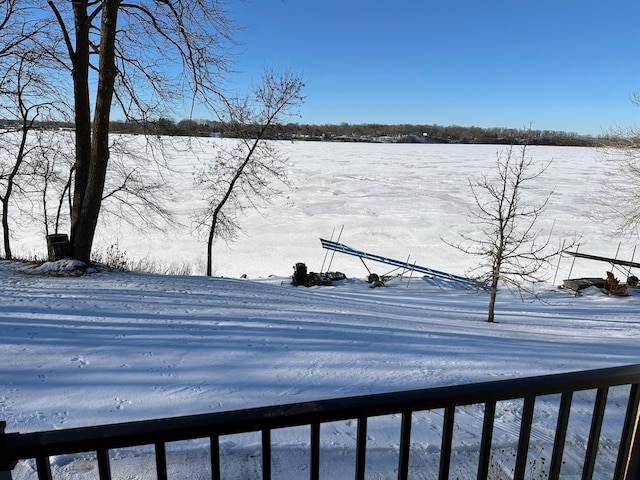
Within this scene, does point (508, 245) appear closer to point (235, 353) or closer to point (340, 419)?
point (235, 353)

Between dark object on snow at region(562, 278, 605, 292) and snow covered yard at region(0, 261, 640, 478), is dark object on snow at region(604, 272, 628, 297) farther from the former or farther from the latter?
snow covered yard at region(0, 261, 640, 478)

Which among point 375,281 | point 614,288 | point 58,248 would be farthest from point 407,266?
point 58,248

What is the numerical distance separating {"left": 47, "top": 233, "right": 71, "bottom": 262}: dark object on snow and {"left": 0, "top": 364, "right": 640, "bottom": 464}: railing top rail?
8.80 meters

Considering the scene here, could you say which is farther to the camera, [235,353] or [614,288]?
[614,288]

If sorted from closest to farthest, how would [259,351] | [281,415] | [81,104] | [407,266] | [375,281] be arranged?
1. [281,415]
2. [259,351]
3. [81,104]
4. [375,281]
5. [407,266]

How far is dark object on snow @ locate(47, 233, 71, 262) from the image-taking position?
340 inches

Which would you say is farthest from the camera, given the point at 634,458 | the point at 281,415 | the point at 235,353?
the point at 235,353

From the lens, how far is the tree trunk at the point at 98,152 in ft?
26.0

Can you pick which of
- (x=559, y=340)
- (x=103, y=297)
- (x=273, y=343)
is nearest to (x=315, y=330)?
(x=273, y=343)

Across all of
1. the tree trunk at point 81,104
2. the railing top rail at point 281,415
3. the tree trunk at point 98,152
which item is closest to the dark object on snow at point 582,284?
the tree trunk at point 98,152

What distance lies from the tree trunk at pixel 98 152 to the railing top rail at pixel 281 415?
8327 mm

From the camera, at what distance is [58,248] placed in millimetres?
8641

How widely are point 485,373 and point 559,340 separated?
3.64 metres

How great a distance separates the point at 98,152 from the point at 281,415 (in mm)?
8607
